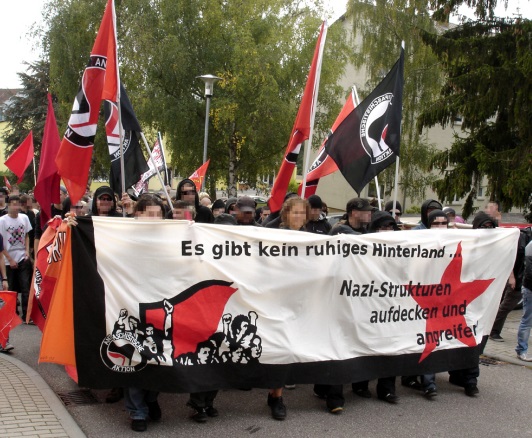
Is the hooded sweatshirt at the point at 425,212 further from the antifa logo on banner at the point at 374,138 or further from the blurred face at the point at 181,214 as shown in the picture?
the blurred face at the point at 181,214

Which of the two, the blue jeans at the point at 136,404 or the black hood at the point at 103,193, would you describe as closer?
the blue jeans at the point at 136,404

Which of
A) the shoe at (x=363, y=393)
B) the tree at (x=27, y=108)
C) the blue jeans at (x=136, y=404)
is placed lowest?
the shoe at (x=363, y=393)

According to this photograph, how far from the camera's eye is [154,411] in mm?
5277

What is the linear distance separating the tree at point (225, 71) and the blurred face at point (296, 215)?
19.1m

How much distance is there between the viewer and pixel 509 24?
16766 millimetres

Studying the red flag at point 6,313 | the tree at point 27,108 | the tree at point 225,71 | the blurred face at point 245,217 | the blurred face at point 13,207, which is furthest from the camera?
the tree at point 27,108

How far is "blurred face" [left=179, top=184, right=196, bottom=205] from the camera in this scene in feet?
27.1

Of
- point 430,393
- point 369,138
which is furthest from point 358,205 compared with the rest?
point 430,393

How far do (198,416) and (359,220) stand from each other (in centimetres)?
256

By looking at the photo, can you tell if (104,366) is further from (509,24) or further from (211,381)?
(509,24)

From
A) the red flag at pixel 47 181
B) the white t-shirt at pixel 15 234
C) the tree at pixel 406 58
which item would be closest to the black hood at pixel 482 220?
the red flag at pixel 47 181

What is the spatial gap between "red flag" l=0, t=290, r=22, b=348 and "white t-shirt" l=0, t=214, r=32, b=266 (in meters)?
2.03

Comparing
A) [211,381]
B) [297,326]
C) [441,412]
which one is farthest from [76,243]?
[441,412]

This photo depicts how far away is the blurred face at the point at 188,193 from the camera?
8258 mm
